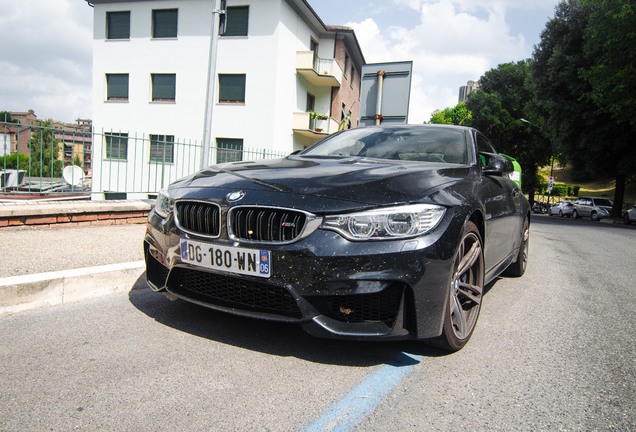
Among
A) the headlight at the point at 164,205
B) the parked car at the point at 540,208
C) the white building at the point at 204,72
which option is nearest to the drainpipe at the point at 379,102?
the headlight at the point at 164,205

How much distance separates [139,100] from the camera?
24.5 metres

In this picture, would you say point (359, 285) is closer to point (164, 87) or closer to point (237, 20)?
point (237, 20)

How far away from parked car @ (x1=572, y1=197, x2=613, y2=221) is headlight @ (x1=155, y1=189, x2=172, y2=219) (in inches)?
1347

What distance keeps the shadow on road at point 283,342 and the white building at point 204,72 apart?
744 inches

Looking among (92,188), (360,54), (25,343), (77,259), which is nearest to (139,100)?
(360,54)

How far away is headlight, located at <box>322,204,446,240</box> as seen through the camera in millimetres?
2293

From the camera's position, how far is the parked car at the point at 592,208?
3107 centimetres

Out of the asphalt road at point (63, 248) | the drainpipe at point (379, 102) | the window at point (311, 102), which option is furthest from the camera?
the window at point (311, 102)

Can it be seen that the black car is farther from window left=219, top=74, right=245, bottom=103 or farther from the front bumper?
window left=219, top=74, right=245, bottom=103

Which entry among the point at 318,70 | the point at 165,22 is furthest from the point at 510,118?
the point at 165,22

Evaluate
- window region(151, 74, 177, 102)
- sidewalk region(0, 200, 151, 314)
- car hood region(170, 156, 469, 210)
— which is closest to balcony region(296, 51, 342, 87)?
window region(151, 74, 177, 102)

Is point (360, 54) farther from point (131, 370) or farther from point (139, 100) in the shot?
point (131, 370)

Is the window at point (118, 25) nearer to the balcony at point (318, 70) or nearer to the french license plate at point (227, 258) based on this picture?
the balcony at point (318, 70)

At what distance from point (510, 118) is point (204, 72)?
99.2 feet
